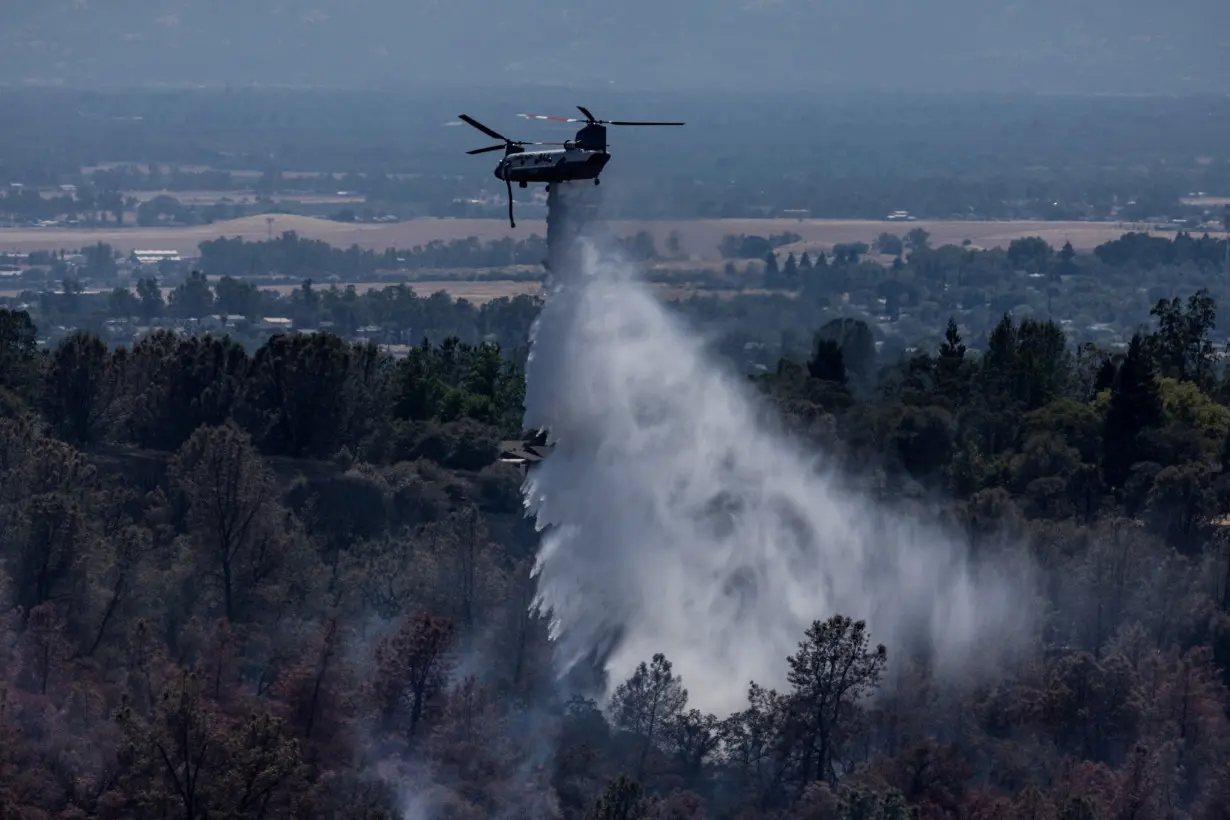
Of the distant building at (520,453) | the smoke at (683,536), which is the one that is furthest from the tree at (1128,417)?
the distant building at (520,453)

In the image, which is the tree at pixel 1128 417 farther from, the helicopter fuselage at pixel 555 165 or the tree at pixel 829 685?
the helicopter fuselage at pixel 555 165

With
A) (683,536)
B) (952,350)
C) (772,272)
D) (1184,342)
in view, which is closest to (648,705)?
(683,536)

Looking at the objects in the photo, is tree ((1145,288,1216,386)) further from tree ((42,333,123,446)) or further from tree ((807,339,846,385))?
tree ((42,333,123,446))

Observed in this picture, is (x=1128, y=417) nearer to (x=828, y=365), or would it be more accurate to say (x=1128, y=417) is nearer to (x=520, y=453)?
(x=828, y=365)

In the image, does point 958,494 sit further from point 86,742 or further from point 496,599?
point 86,742

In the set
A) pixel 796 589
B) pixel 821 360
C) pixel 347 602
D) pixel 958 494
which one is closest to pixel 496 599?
pixel 347 602

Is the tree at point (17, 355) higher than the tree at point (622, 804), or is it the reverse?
the tree at point (17, 355)
